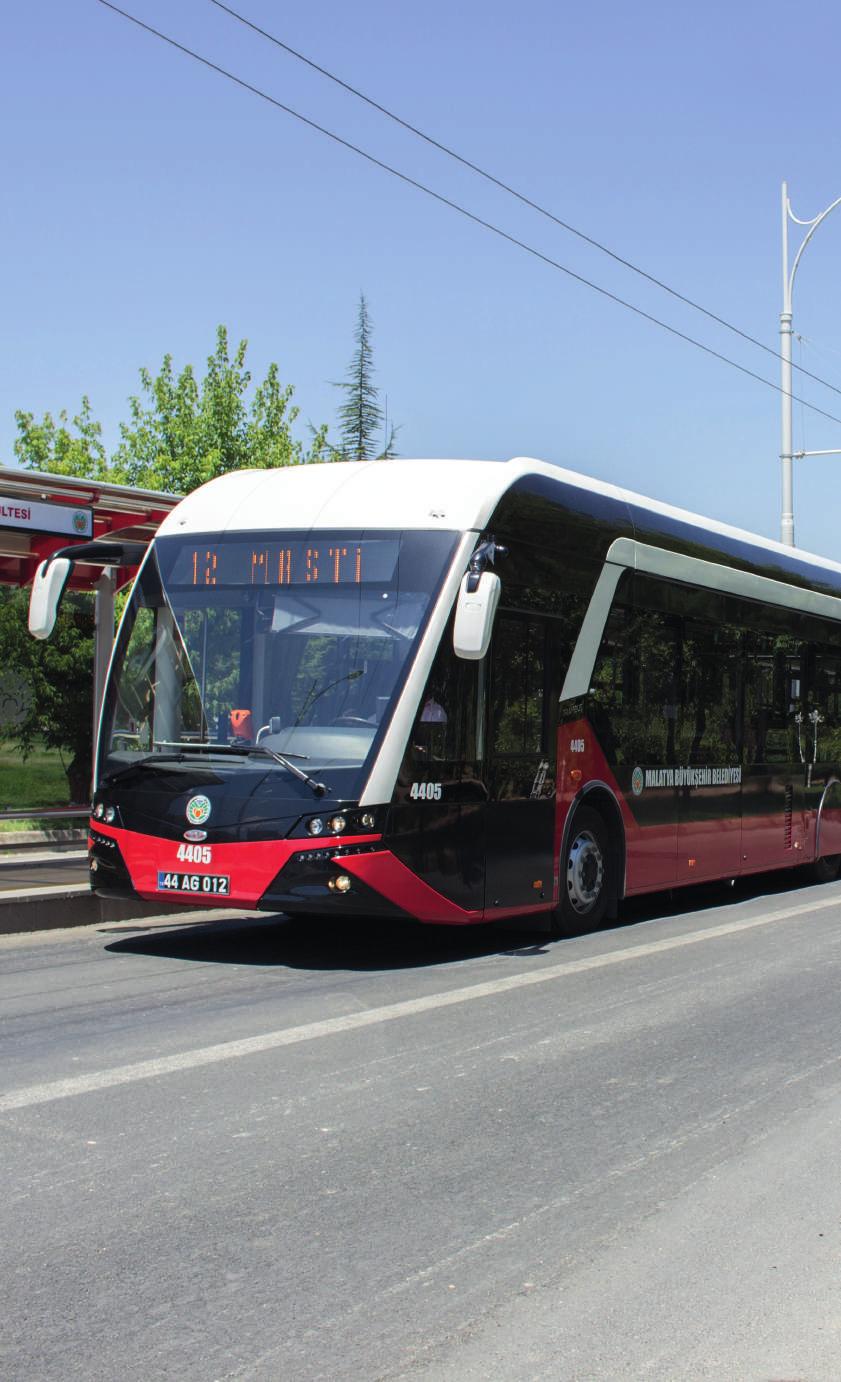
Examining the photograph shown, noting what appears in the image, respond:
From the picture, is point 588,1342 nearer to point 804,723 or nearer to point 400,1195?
point 400,1195

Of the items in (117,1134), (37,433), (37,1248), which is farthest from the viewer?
(37,433)

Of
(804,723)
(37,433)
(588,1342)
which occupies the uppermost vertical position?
(37,433)

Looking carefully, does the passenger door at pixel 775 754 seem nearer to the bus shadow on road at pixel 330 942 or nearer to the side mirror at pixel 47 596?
the bus shadow on road at pixel 330 942

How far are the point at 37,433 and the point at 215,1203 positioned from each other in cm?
3119

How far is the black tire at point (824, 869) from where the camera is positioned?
649 inches

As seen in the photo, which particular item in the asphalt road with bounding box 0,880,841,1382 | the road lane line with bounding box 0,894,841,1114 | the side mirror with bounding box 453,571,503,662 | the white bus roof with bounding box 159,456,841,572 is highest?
the white bus roof with bounding box 159,456,841,572

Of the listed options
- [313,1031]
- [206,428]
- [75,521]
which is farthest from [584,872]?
[206,428]

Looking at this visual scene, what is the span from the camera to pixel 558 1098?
6.23 meters

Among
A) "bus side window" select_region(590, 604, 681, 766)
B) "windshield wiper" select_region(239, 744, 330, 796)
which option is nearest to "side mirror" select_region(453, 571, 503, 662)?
"windshield wiper" select_region(239, 744, 330, 796)

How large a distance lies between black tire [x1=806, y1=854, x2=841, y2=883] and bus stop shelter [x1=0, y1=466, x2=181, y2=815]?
7665 millimetres

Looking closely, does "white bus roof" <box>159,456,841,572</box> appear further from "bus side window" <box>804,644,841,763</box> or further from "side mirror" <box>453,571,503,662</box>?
"bus side window" <box>804,644,841,763</box>

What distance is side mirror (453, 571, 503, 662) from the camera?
899 cm

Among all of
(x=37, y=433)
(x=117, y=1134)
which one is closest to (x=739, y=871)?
(x=117, y=1134)

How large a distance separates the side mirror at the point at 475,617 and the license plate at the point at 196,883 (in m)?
1.96
